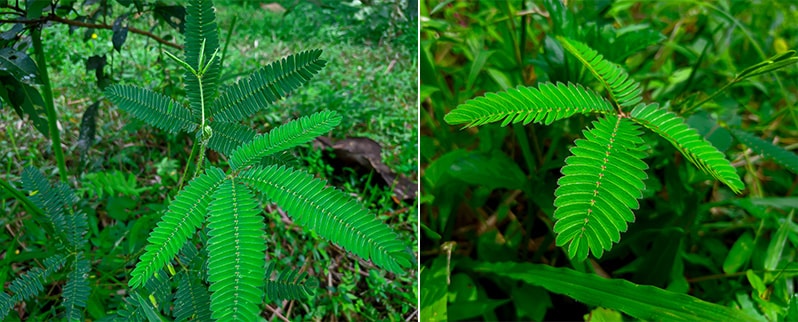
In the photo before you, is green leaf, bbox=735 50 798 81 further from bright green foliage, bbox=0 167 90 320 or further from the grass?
bright green foliage, bbox=0 167 90 320

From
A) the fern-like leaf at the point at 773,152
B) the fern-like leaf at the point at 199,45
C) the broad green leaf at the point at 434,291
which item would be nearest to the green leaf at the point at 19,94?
the fern-like leaf at the point at 199,45

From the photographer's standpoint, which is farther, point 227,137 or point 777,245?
point 777,245

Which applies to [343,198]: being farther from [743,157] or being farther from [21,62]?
[743,157]

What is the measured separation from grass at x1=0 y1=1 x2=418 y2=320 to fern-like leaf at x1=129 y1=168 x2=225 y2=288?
0.40m

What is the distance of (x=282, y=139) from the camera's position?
62 centimetres

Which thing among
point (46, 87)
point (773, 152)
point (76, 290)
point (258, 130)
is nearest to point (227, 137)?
point (76, 290)

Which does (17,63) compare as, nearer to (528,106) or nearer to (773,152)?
(528,106)

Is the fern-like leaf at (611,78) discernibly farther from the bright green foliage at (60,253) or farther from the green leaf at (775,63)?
the bright green foliage at (60,253)

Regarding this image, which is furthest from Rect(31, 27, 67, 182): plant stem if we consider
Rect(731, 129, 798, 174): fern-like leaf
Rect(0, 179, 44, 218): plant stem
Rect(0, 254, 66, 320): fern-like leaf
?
Rect(731, 129, 798, 174): fern-like leaf

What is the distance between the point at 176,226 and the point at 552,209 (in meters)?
0.60

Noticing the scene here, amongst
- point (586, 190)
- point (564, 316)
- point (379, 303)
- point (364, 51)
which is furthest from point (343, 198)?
point (364, 51)

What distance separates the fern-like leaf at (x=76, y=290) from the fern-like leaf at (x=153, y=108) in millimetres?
251

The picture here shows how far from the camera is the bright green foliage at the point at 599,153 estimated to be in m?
0.52

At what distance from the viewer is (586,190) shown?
53 cm
